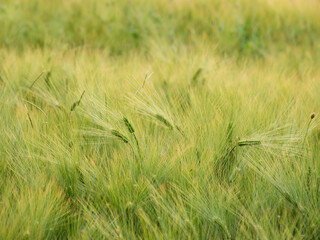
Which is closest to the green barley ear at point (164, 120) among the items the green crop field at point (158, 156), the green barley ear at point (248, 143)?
the green crop field at point (158, 156)

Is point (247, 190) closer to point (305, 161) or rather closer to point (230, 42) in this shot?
point (305, 161)

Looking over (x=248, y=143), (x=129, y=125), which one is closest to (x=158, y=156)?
(x=129, y=125)

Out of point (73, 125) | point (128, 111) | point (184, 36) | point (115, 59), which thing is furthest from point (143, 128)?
point (184, 36)

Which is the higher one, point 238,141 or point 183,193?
point 238,141

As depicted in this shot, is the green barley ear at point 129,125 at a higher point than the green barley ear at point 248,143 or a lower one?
higher

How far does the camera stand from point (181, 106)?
1.76 metres

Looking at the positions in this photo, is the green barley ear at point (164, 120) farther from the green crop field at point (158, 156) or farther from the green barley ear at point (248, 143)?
the green barley ear at point (248, 143)

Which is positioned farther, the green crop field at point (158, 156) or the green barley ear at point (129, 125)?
the green barley ear at point (129, 125)

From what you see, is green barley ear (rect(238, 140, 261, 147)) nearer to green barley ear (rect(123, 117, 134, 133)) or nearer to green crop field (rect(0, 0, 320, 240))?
green crop field (rect(0, 0, 320, 240))

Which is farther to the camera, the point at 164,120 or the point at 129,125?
the point at 164,120

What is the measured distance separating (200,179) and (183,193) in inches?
2.9

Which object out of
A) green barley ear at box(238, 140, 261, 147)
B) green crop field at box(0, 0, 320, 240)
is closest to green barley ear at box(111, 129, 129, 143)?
green crop field at box(0, 0, 320, 240)

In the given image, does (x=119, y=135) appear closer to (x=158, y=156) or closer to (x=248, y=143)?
(x=158, y=156)

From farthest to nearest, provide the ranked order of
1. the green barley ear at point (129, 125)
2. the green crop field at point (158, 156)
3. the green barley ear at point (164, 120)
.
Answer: the green barley ear at point (164, 120)
the green barley ear at point (129, 125)
the green crop field at point (158, 156)
